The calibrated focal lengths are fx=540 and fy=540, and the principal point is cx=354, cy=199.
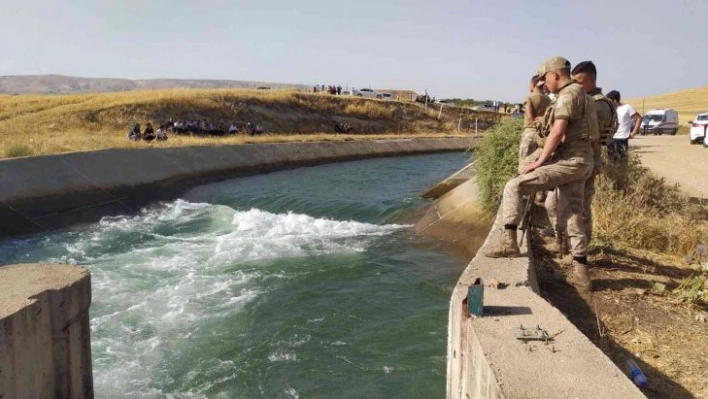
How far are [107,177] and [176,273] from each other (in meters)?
8.64

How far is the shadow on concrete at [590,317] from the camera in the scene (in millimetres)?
3795

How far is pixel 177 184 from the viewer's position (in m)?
19.3

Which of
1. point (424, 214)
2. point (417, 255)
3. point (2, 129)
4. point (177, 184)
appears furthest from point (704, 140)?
point (2, 129)

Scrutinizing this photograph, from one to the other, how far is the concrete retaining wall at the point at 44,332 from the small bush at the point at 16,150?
13.3 metres

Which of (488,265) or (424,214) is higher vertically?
(488,265)

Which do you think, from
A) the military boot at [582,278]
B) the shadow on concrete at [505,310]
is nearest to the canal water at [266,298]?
the military boot at [582,278]

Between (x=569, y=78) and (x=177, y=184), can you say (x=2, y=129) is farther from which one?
(x=569, y=78)

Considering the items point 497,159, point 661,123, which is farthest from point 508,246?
point 661,123

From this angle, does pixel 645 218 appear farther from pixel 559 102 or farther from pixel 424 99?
pixel 424 99

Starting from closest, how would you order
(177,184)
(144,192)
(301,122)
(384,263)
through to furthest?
(384,263) < (144,192) < (177,184) < (301,122)

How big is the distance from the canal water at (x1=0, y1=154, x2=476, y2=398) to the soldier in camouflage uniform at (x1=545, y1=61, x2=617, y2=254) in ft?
6.56

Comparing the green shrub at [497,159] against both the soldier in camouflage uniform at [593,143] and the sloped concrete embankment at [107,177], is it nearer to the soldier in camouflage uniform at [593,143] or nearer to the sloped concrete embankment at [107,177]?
the soldier in camouflage uniform at [593,143]

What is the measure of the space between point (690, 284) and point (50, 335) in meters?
5.74

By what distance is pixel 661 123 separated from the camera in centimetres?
3173
